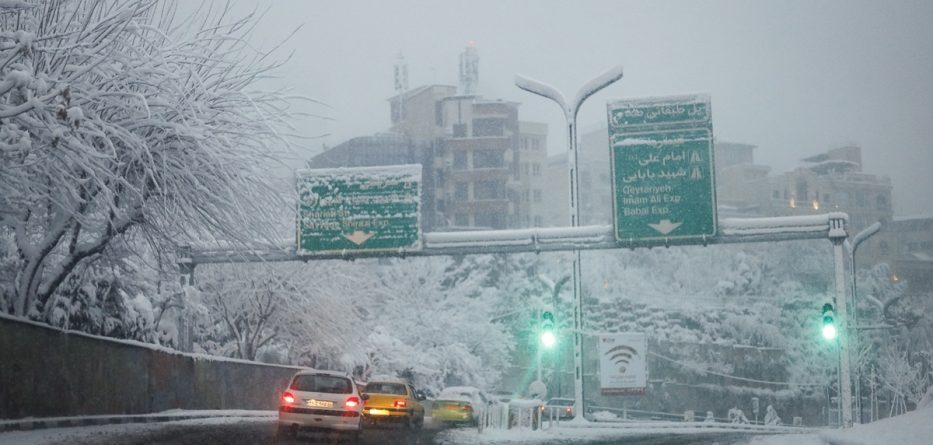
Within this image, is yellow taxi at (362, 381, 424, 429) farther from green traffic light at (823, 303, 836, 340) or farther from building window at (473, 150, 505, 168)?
building window at (473, 150, 505, 168)

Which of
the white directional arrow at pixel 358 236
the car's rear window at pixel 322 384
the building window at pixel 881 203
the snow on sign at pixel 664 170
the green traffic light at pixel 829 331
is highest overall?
the building window at pixel 881 203

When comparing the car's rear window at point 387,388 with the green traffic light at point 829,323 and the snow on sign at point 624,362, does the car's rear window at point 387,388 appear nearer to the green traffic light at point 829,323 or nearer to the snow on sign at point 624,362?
the snow on sign at point 624,362

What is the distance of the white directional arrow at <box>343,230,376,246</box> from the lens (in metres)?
29.3

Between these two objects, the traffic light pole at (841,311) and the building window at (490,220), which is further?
the building window at (490,220)

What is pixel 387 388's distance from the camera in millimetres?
30047

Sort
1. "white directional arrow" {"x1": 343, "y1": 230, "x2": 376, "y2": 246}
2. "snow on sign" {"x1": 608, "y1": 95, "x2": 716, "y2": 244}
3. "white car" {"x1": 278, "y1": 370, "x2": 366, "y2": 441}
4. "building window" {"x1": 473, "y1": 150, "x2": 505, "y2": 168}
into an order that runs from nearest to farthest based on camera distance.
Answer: "white car" {"x1": 278, "y1": 370, "x2": 366, "y2": 441} < "snow on sign" {"x1": 608, "y1": 95, "x2": 716, "y2": 244} < "white directional arrow" {"x1": 343, "y1": 230, "x2": 376, "y2": 246} < "building window" {"x1": 473, "y1": 150, "x2": 505, "y2": 168}

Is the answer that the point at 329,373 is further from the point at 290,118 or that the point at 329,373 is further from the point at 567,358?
the point at 567,358

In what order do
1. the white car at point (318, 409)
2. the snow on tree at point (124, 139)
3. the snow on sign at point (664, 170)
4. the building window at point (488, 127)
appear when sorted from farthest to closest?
the building window at point (488, 127) < the snow on sign at point (664, 170) < the white car at point (318, 409) < the snow on tree at point (124, 139)

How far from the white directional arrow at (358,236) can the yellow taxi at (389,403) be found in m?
4.32

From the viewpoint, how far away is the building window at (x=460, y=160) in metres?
90.2

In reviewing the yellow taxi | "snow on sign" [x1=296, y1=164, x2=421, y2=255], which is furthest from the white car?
"snow on sign" [x1=296, y1=164, x2=421, y2=255]

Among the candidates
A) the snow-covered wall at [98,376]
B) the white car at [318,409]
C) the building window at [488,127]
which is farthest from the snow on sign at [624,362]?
the building window at [488,127]

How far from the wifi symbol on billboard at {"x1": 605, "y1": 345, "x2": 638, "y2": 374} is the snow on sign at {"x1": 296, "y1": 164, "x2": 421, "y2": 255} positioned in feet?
26.1

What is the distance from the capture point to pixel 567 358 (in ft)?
228
